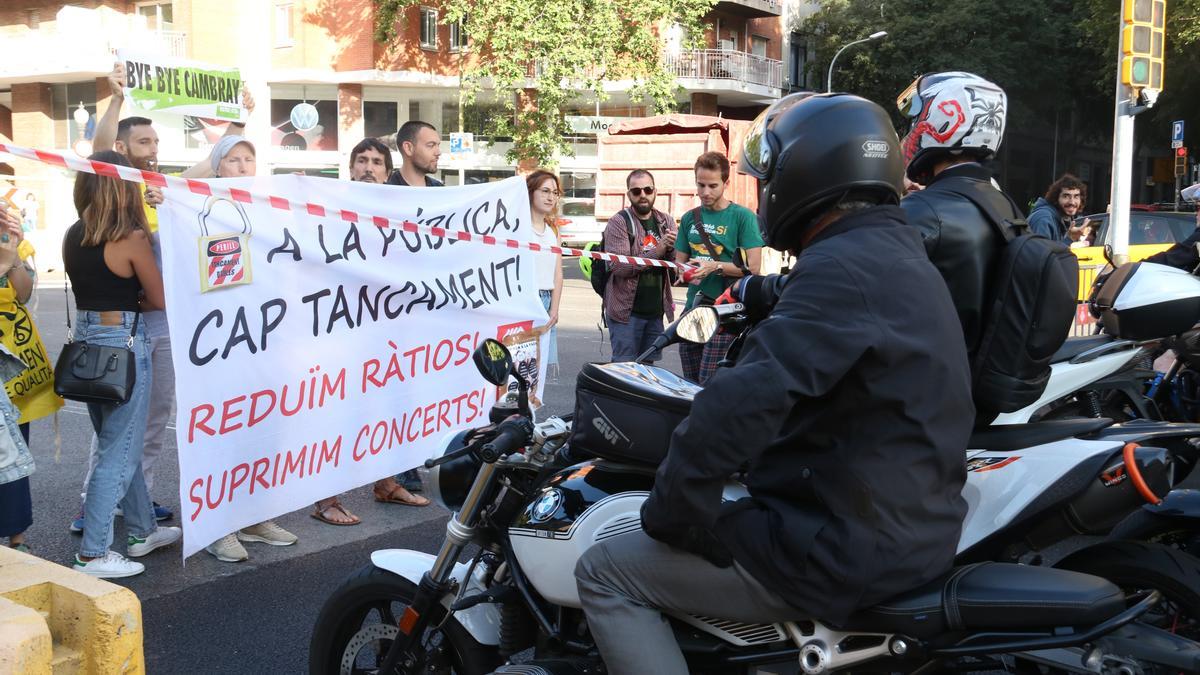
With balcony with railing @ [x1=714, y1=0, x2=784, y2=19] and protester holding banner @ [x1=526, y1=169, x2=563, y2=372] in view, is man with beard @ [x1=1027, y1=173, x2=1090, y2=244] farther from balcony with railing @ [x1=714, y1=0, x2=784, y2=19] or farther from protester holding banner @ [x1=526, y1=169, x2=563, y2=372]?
balcony with railing @ [x1=714, y1=0, x2=784, y2=19]

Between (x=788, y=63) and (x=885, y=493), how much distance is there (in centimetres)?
4443

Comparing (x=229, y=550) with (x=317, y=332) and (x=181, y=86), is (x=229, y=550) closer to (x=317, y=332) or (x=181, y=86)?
(x=317, y=332)

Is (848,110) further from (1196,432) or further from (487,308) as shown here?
(487,308)

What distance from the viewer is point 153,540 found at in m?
5.24

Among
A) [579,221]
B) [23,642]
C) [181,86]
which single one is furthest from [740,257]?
[579,221]

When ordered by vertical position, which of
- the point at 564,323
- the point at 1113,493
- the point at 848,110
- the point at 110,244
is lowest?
the point at 564,323

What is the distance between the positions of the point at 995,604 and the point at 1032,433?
974mm

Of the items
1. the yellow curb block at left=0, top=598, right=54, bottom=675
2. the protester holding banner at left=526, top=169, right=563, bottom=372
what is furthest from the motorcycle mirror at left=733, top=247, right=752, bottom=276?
the yellow curb block at left=0, top=598, right=54, bottom=675

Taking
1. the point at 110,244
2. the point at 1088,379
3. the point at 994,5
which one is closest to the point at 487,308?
the point at 110,244

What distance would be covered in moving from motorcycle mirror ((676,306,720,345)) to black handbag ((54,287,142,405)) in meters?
2.90

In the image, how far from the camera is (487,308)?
608 centimetres

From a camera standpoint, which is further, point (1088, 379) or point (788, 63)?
point (788, 63)

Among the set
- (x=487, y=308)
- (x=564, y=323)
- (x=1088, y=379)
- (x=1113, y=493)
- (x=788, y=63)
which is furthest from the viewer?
(x=788, y=63)

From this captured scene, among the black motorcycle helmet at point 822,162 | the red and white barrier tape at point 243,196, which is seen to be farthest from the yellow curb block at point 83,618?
the red and white barrier tape at point 243,196
